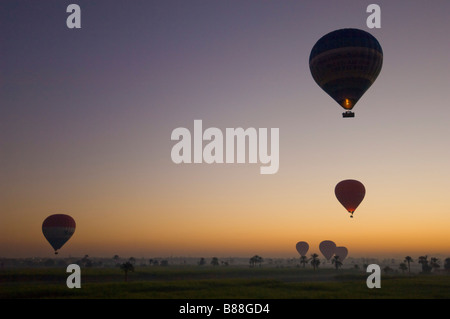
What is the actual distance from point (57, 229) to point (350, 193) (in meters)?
59.8

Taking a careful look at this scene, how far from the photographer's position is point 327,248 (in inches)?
7013

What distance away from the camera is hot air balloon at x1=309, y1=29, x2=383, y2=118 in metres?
51.2

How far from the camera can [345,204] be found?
70.2 meters

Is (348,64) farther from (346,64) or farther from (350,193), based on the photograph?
(350,193)

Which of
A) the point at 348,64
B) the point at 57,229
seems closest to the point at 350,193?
the point at 348,64

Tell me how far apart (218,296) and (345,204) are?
2839 cm

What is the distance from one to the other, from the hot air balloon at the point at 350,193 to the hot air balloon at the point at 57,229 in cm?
5614

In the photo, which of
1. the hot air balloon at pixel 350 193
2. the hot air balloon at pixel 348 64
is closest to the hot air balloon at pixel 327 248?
the hot air balloon at pixel 350 193

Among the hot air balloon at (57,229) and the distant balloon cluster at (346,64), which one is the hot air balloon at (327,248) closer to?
the hot air balloon at (57,229)

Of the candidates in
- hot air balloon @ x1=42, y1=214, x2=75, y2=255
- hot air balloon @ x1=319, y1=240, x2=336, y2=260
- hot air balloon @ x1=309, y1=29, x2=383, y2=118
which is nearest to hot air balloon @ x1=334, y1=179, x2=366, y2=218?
hot air balloon @ x1=309, y1=29, x2=383, y2=118

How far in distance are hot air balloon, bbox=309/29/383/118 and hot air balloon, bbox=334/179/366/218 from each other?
73.6 ft

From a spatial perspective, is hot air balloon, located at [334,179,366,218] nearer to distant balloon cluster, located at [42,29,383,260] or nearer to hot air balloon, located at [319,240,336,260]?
distant balloon cluster, located at [42,29,383,260]
